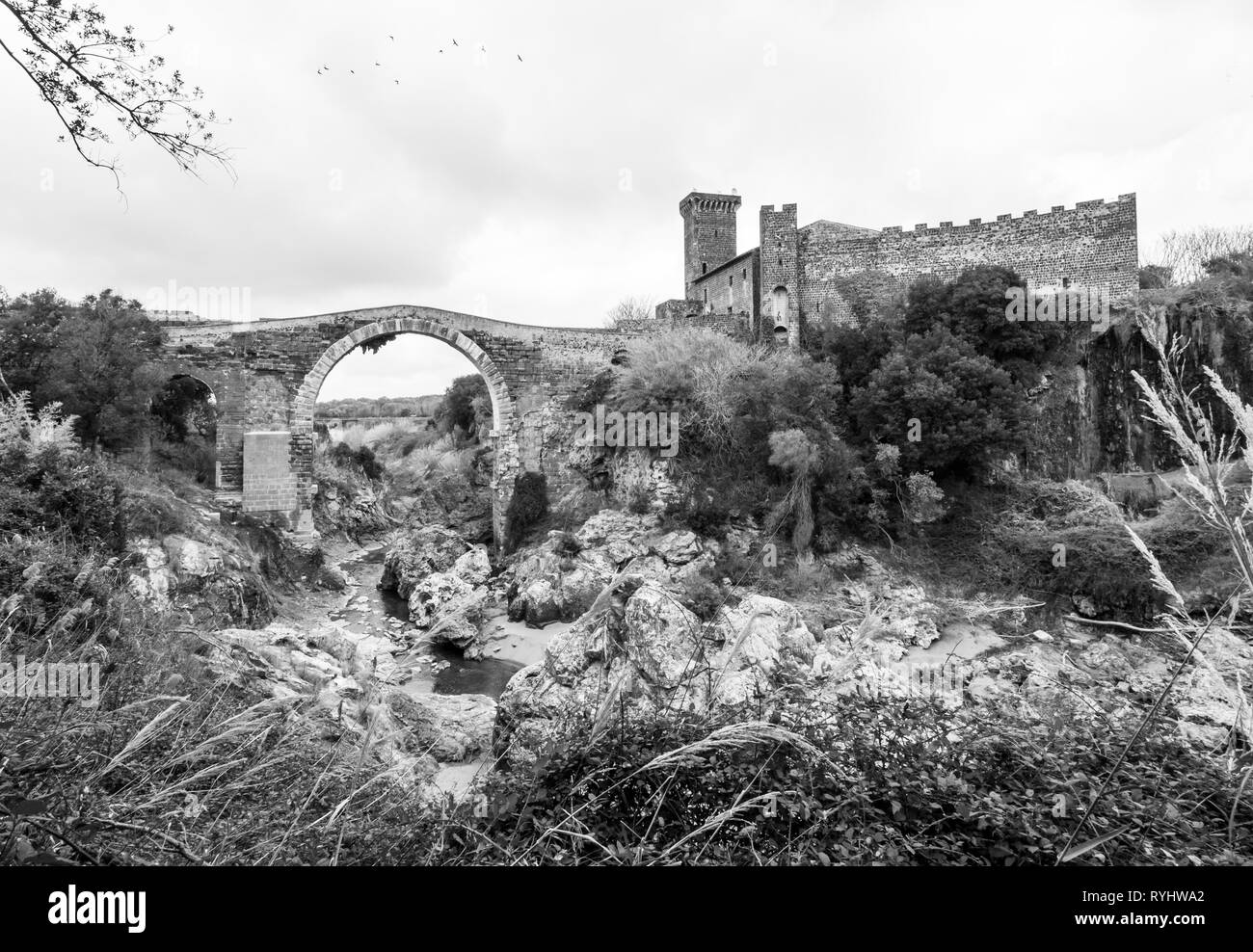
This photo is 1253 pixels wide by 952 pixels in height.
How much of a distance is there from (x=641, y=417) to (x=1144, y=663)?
38.3 feet

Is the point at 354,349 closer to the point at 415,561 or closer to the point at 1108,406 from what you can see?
the point at 415,561

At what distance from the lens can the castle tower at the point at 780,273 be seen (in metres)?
21.6

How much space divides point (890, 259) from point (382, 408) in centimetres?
4103

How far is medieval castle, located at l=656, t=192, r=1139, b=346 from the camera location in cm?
1900

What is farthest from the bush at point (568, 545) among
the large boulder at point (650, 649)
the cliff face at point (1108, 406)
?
the cliff face at point (1108, 406)

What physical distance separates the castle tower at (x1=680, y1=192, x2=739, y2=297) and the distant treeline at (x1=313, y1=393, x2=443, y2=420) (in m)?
24.1

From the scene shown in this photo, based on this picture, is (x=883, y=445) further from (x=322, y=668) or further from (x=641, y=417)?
(x=322, y=668)

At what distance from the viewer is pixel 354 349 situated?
17.7 meters

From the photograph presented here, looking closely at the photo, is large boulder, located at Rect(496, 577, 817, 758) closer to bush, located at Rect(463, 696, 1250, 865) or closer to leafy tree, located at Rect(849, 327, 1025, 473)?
bush, located at Rect(463, 696, 1250, 865)

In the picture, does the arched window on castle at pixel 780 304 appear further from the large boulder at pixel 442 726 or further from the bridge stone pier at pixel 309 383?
the large boulder at pixel 442 726

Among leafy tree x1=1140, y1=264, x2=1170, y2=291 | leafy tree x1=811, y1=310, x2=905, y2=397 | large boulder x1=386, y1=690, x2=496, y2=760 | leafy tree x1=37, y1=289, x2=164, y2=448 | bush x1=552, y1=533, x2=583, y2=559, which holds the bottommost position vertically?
large boulder x1=386, y1=690, x2=496, y2=760

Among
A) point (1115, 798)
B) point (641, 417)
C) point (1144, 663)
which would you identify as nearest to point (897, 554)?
point (1144, 663)

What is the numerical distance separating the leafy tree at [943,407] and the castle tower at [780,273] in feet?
21.0

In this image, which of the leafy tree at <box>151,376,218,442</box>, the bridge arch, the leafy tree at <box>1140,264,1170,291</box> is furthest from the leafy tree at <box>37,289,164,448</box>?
the leafy tree at <box>1140,264,1170,291</box>
